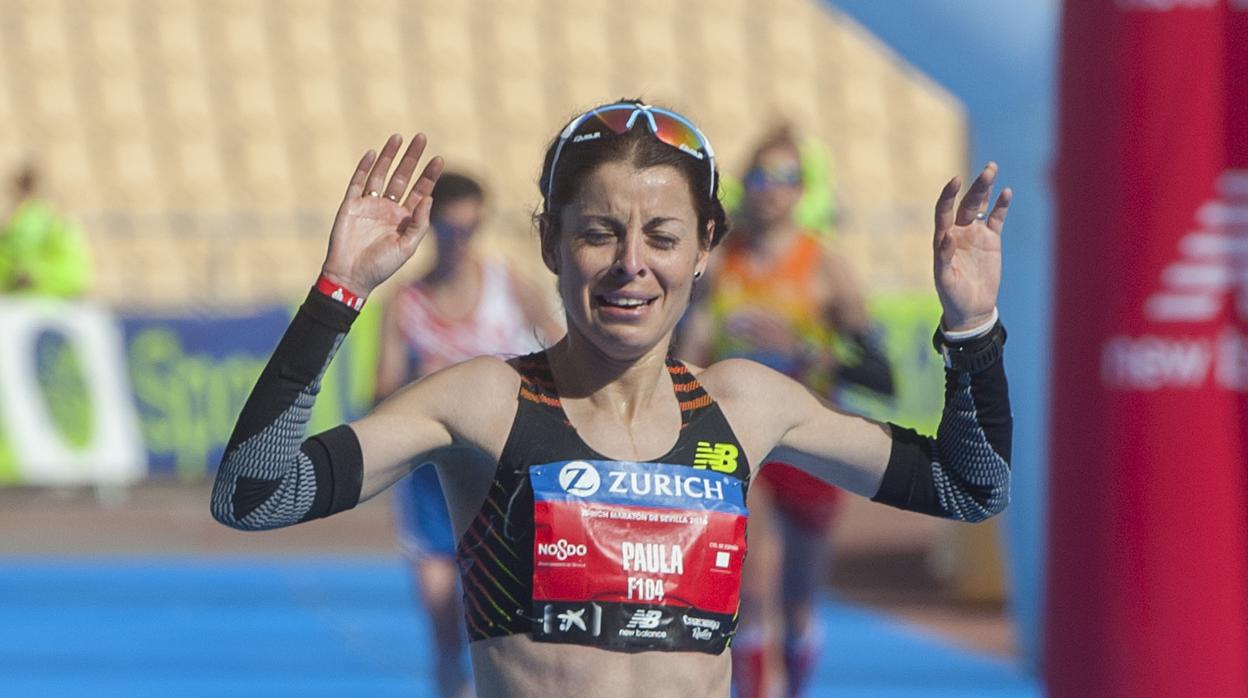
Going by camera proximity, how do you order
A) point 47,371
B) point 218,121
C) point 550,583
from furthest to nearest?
point 218,121 → point 47,371 → point 550,583

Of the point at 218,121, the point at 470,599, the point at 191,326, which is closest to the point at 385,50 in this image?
the point at 218,121

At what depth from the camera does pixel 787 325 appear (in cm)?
Result: 634

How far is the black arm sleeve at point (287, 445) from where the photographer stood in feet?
8.67

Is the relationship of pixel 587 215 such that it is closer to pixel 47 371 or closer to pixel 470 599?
pixel 470 599

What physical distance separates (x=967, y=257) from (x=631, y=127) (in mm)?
632

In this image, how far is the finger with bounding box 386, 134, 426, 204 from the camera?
2811 mm

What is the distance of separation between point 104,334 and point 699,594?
10.7 m

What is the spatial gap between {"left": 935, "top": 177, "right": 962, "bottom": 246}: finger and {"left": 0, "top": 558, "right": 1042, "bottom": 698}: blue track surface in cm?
434

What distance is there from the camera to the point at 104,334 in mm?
12844

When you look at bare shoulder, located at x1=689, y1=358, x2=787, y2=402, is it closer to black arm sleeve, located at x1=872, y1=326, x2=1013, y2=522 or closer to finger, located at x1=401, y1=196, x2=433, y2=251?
black arm sleeve, located at x1=872, y1=326, x2=1013, y2=522

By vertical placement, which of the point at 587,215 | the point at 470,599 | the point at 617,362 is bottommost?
the point at 470,599

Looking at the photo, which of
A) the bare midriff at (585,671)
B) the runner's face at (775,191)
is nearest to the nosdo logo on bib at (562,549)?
the bare midriff at (585,671)

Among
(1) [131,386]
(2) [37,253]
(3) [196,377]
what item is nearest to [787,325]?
(3) [196,377]

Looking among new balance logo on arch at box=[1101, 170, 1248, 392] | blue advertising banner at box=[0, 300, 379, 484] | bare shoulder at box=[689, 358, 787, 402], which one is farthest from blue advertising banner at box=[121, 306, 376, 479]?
bare shoulder at box=[689, 358, 787, 402]
